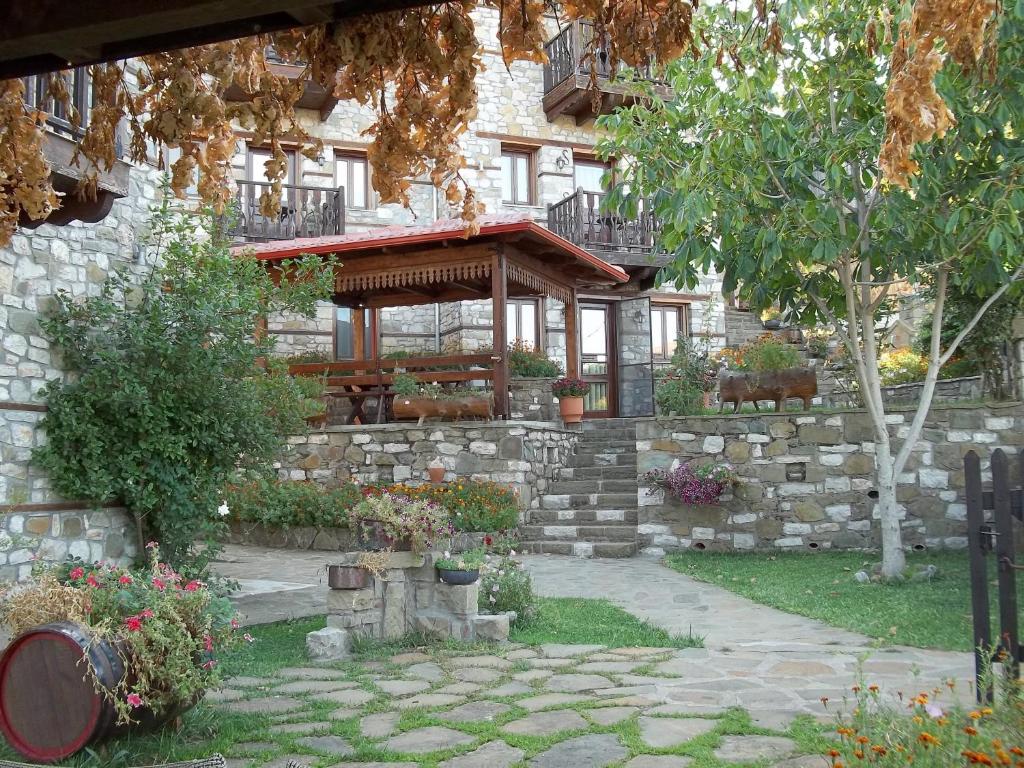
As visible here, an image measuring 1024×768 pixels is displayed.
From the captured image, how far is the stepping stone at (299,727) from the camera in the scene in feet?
13.1

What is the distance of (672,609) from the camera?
721cm

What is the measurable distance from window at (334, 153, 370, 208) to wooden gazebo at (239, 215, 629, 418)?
10.9ft

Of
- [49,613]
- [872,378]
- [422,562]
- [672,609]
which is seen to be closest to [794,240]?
[872,378]

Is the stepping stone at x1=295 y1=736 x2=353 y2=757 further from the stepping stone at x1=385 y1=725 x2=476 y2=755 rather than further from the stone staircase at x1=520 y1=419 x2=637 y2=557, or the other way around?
the stone staircase at x1=520 y1=419 x2=637 y2=557

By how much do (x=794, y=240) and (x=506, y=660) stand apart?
4.54 metres

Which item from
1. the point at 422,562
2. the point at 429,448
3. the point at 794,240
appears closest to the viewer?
the point at 422,562

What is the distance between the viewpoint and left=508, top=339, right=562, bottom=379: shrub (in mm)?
14555

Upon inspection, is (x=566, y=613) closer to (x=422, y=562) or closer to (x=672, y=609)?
(x=672, y=609)

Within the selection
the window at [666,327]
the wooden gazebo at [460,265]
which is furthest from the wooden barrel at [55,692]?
the window at [666,327]

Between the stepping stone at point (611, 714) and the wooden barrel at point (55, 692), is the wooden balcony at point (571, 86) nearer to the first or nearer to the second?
the stepping stone at point (611, 714)

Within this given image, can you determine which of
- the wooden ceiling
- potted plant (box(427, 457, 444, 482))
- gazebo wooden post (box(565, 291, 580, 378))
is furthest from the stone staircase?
the wooden ceiling

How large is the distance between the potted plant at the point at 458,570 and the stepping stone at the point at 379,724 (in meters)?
1.61

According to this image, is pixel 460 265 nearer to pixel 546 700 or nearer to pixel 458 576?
pixel 458 576

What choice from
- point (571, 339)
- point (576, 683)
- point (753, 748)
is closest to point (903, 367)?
point (571, 339)
